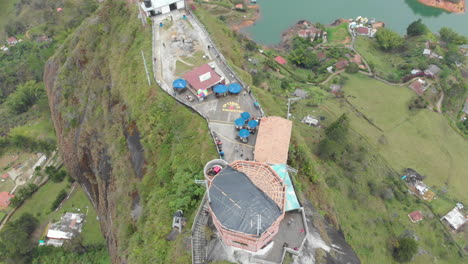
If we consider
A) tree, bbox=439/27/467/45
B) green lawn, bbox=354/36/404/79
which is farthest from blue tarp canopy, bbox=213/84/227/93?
tree, bbox=439/27/467/45

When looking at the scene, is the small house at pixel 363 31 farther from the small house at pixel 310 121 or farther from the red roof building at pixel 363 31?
the small house at pixel 310 121

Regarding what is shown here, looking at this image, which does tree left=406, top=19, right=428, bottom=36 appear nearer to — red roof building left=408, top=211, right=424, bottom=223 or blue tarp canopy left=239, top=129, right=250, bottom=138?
red roof building left=408, top=211, right=424, bottom=223

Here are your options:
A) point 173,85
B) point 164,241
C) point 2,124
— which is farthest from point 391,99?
point 2,124

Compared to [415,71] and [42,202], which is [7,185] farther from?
[415,71]

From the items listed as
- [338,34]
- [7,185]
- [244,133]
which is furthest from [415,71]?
[7,185]

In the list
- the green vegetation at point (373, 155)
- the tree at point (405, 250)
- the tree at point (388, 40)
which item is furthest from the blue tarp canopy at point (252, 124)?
the tree at point (388, 40)
